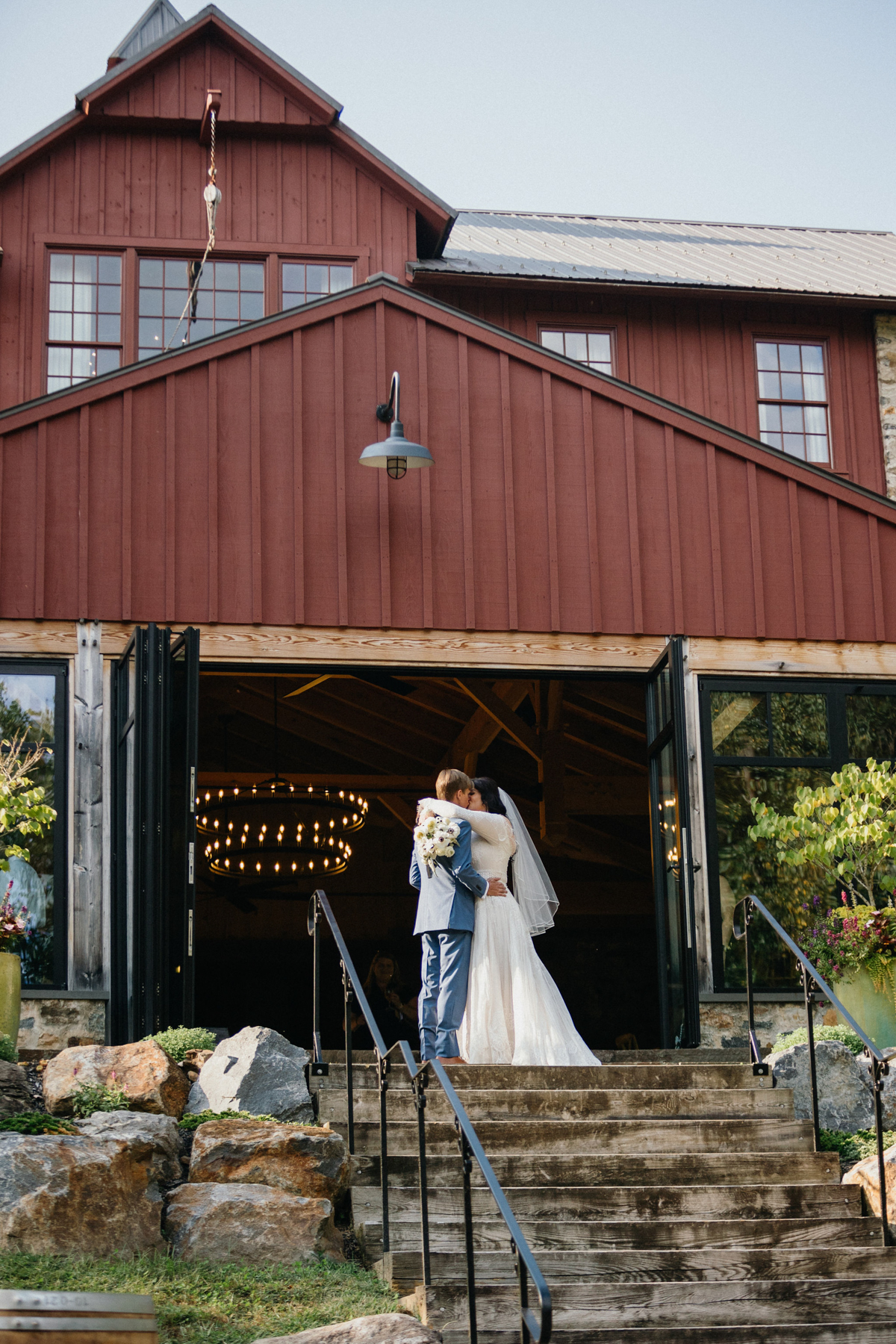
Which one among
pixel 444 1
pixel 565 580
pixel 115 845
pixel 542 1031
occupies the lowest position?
pixel 542 1031

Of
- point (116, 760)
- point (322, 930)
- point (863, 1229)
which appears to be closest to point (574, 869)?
point (322, 930)

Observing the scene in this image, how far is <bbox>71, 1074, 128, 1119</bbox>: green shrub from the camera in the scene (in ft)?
25.5

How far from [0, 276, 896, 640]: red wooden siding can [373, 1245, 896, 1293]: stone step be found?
17.1 feet

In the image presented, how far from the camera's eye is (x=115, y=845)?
33.1ft

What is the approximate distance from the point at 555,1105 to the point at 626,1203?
3.18 ft

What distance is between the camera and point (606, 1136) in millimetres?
7672

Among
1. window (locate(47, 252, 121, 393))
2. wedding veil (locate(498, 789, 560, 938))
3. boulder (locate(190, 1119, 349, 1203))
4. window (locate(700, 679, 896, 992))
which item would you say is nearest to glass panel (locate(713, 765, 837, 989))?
window (locate(700, 679, 896, 992))

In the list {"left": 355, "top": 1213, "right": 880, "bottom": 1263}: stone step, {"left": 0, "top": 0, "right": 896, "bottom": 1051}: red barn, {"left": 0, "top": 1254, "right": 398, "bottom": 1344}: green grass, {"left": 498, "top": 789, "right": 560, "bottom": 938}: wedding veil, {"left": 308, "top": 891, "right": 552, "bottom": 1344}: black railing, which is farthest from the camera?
{"left": 0, "top": 0, "right": 896, "bottom": 1051}: red barn

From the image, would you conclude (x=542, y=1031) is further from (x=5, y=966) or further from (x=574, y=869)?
(x=574, y=869)

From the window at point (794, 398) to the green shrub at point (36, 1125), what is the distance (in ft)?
Result: 33.4

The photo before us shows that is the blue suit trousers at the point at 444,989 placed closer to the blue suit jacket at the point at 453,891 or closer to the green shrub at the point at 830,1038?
the blue suit jacket at the point at 453,891

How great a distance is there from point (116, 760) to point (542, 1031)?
3.41m

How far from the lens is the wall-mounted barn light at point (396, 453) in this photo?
10.3m

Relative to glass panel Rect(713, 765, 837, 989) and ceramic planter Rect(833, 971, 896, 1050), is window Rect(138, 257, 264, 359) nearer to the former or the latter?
glass panel Rect(713, 765, 837, 989)
